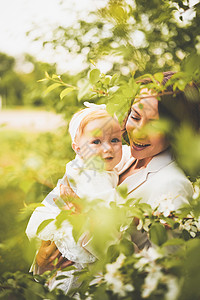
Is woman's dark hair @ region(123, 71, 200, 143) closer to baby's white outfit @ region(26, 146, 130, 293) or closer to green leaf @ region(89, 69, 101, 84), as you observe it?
green leaf @ region(89, 69, 101, 84)

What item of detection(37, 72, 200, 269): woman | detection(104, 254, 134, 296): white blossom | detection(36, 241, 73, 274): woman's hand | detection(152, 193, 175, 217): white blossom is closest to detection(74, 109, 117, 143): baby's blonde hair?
detection(37, 72, 200, 269): woman


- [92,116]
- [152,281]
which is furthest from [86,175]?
[152,281]

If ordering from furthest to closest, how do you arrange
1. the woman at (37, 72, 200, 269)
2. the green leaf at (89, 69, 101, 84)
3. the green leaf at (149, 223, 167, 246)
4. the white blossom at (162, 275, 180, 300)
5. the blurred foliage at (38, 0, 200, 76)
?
the blurred foliage at (38, 0, 200, 76) → the woman at (37, 72, 200, 269) → the green leaf at (89, 69, 101, 84) → the green leaf at (149, 223, 167, 246) → the white blossom at (162, 275, 180, 300)

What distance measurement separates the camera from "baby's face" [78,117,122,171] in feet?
5.20

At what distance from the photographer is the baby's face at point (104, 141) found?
1586mm

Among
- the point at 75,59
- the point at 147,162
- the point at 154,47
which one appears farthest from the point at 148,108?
the point at 75,59

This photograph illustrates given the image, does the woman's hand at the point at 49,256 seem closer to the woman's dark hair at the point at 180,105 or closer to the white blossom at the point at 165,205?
the white blossom at the point at 165,205

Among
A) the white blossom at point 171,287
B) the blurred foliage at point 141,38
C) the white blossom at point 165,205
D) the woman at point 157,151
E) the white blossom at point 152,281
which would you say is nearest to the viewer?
the white blossom at point 171,287

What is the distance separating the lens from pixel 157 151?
5.46 feet

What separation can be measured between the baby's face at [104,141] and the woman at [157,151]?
0.07 metres

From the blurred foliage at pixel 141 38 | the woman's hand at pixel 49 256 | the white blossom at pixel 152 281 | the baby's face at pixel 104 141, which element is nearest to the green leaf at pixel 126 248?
the white blossom at pixel 152 281

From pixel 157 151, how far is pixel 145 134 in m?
0.19

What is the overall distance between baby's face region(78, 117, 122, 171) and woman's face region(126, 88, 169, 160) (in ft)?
0.23

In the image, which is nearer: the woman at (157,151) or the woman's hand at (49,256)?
the woman at (157,151)
